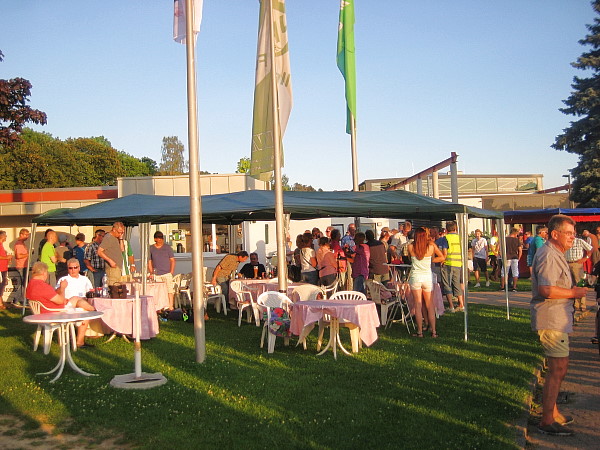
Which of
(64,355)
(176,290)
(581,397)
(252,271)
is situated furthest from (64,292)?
(581,397)

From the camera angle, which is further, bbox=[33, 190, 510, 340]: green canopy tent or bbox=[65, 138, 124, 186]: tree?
Result: bbox=[65, 138, 124, 186]: tree

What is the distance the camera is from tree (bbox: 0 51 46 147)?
13.3m

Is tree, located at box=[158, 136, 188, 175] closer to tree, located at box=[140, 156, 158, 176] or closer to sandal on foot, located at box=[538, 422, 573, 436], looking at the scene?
tree, located at box=[140, 156, 158, 176]

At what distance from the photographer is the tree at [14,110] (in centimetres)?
1331

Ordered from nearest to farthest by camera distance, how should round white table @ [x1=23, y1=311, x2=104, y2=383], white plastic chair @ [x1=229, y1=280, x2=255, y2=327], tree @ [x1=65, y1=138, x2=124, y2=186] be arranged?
round white table @ [x1=23, y1=311, x2=104, y2=383]
white plastic chair @ [x1=229, y1=280, x2=255, y2=327]
tree @ [x1=65, y1=138, x2=124, y2=186]

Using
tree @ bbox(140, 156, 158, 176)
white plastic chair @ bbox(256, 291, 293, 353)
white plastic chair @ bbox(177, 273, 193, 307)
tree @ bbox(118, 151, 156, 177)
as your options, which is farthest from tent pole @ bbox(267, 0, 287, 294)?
tree @ bbox(140, 156, 158, 176)

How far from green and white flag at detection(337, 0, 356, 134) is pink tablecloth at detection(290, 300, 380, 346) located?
7.18m

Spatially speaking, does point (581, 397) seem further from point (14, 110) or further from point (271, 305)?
point (14, 110)

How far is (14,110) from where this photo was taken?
13641mm

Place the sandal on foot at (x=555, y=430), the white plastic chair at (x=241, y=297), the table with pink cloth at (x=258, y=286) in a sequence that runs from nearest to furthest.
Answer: the sandal on foot at (x=555, y=430) → the white plastic chair at (x=241, y=297) → the table with pink cloth at (x=258, y=286)

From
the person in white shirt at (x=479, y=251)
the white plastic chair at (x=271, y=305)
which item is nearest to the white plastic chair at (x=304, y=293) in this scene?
the white plastic chair at (x=271, y=305)

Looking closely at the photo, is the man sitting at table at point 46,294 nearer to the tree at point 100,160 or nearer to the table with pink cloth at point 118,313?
the table with pink cloth at point 118,313

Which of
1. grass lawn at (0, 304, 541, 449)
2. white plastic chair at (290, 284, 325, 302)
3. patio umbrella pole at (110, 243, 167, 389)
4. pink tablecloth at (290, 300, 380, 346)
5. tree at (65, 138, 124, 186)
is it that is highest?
tree at (65, 138, 124, 186)

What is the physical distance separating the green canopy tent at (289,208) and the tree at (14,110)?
7.77 feet
